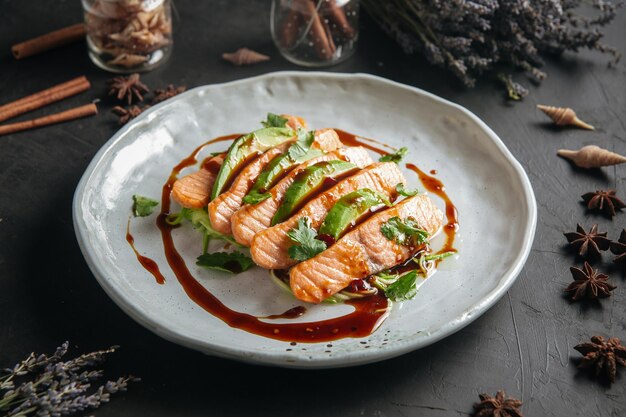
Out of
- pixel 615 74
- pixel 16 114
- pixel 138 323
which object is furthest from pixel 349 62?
pixel 138 323

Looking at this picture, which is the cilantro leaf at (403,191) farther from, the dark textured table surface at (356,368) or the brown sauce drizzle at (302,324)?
the dark textured table surface at (356,368)

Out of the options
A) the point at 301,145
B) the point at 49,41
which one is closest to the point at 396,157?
the point at 301,145

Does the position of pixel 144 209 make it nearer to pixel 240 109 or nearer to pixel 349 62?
pixel 240 109

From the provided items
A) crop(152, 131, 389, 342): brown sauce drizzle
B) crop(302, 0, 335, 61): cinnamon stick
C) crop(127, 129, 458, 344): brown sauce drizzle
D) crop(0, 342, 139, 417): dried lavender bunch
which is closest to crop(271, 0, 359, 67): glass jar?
crop(302, 0, 335, 61): cinnamon stick

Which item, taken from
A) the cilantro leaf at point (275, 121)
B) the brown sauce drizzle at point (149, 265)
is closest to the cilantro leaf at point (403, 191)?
the cilantro leaf at point (275, 121)

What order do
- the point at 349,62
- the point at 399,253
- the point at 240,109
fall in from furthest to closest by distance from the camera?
the point at 349,62 < the point at 240,109 < the point at 399,253

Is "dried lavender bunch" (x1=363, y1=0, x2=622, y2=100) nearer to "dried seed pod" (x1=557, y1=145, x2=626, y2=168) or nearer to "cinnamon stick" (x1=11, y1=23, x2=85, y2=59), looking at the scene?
"dried seed pod" (x1=557, y1=145, x2=626, y2=168)

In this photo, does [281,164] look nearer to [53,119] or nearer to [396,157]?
[396,157]
